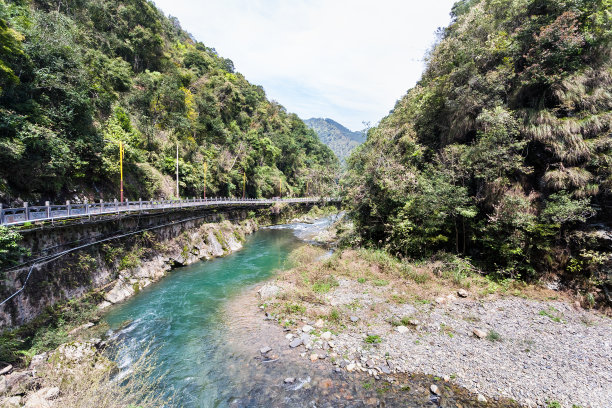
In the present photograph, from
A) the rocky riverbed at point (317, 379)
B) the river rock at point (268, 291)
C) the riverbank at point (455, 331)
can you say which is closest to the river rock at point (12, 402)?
the rocky riverbed at point (317, 379)

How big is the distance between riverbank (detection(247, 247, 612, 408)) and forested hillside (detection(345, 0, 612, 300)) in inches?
80.5

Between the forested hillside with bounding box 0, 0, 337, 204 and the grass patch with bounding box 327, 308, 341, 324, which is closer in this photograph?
the grass patch with bounding box 327, 308, 341, 324

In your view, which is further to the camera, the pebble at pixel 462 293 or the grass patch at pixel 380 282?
the grass patch at pixel 380 282

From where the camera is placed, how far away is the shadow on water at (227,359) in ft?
25.3

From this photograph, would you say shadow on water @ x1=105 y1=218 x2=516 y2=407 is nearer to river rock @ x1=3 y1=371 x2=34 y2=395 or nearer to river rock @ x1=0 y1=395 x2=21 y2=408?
river rock @ x1=3 y1=371 x2=34 y2=395

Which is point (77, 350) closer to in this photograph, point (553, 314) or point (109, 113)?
point (553, 314)

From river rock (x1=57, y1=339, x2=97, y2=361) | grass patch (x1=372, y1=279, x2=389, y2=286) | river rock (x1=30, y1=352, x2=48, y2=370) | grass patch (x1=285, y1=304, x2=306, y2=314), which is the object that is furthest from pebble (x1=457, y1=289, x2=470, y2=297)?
river rock (x1=30, y1=352, x2=48, y2=370)

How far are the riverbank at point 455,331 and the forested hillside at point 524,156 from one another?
6.71ft

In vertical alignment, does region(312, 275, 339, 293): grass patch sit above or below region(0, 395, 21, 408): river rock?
below

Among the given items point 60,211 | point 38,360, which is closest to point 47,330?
point 38,360

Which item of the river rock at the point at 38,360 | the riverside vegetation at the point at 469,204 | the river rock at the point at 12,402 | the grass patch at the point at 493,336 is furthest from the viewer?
the grass patch at the point at 493,336

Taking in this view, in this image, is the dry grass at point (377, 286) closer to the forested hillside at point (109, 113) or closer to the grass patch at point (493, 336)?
the grass patch at point (493, 336)

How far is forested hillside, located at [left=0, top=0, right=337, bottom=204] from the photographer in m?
12.7

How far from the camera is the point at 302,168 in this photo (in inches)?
3140
